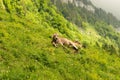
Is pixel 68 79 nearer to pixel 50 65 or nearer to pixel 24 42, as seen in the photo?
pixel 50 65

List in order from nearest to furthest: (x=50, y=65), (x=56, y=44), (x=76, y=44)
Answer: (x=50, y=65)
(x=56, y=44)
(x=76, y=44)

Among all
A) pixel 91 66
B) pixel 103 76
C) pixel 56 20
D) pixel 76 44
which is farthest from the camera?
pixel 56 20

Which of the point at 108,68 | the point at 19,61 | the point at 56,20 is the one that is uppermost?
the point at 19,61

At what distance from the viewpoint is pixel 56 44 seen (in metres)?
28.5

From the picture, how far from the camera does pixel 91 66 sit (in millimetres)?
25781

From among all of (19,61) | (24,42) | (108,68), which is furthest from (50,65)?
(108,68)

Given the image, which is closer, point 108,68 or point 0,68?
point 0,68

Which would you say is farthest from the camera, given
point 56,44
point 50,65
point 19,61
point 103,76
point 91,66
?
point 56,44

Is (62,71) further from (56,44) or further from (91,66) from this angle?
(56,44)

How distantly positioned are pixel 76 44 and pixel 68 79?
10021 millimetres

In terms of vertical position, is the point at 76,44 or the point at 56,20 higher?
the point at 76,44

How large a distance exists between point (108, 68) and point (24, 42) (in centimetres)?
795

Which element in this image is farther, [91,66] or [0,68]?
[91,66]

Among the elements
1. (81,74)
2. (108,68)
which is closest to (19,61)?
(81,74)
